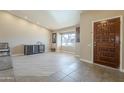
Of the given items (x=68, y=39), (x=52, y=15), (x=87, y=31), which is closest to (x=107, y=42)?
(x=87, y=31)

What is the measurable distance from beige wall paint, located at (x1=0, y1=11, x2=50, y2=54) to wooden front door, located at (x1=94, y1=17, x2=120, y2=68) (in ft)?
18.0

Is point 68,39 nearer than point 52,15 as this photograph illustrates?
No

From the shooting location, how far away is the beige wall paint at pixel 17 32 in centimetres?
782

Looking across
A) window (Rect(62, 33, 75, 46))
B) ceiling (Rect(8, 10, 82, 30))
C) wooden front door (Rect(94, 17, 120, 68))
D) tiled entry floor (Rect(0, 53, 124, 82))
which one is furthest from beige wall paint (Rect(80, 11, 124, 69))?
window (Rect(62, 33, 75, 46))

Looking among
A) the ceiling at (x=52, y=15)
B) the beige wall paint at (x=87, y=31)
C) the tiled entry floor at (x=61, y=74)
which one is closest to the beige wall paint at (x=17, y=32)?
the ceiling at (x=52, y=15)

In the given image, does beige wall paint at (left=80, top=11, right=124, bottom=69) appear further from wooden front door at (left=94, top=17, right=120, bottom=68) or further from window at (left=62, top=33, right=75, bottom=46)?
window at (left=62, top=33, right=75, bottom=46)

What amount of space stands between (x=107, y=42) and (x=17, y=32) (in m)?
6.23

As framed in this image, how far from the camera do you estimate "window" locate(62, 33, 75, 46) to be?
10835 millimetres

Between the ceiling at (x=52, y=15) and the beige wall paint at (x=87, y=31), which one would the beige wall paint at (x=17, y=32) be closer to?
the ceiling at (x=52, y=15)

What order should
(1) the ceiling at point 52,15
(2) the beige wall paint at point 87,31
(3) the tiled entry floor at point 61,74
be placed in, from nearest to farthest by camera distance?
(3) the tiled entry floor at point 61,74, (2) the beige wall paint at point 87,31, (1) the ceiling at point 52,15

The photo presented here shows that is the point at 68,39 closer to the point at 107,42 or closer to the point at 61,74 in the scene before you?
the point at 107,42

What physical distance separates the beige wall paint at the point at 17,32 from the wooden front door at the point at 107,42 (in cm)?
549

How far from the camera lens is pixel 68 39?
1161 cm
